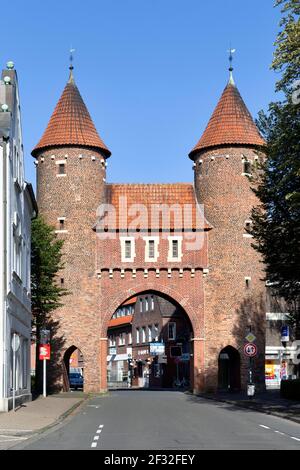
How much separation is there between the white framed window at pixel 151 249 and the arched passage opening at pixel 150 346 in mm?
20203

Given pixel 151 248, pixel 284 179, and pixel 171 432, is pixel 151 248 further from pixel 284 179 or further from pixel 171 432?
pixel 171 432

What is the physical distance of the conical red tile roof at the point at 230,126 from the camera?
5488 cm

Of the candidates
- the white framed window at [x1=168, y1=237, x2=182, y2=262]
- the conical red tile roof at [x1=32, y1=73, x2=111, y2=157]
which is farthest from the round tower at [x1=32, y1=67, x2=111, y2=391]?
the white framed window at [x1=168, y1=237, x2=182, y2=262]

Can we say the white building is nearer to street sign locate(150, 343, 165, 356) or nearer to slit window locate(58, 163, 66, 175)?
slit window locate(58, 163, 66, 175)

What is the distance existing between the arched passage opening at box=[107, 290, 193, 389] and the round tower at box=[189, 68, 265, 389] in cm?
1889

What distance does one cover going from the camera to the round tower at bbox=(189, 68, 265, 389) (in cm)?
5384

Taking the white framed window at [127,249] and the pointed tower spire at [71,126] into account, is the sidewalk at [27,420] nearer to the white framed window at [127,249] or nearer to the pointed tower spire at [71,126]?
the white framed window at [127,249]

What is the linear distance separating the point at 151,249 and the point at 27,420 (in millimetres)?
29848

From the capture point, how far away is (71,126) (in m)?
55.3

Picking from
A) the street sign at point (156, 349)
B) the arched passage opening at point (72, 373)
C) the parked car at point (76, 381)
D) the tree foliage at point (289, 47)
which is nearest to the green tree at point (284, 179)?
the tree foliage at point (289, 47)

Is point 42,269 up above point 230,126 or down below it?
below

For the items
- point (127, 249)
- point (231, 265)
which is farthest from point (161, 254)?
point (231, 265)

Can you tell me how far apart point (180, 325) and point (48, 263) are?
37.2 meters
